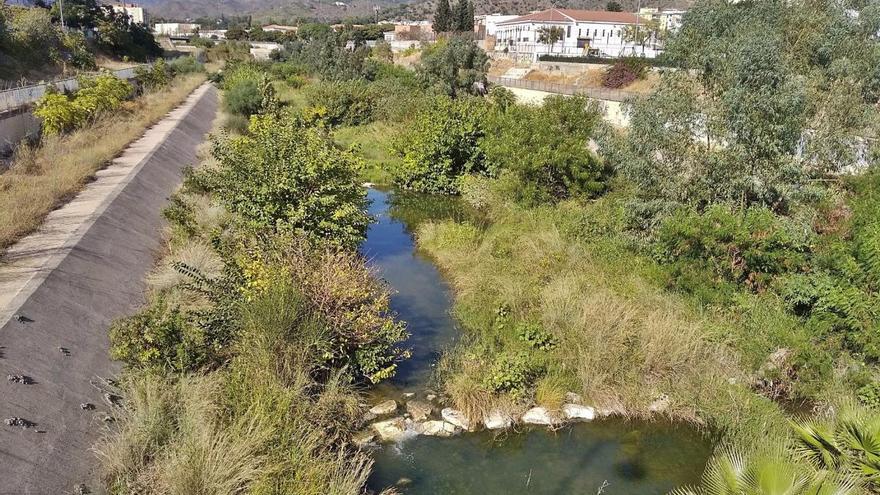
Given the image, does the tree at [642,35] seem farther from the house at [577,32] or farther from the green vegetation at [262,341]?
the green vegetation at [262,341]

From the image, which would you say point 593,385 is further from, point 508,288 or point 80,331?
point 80,331

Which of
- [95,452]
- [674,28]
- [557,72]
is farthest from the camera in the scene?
[557,72]

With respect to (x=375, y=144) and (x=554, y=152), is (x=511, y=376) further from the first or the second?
(x=375, y=144)

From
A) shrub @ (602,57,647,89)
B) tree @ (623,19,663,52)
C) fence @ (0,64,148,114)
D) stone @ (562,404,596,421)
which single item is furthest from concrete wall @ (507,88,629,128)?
tree @ (623,19,663,52)

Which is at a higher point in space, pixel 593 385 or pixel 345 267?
pixel 345 267

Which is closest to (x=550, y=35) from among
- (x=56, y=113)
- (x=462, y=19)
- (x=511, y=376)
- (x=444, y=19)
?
(x=462, y=19)

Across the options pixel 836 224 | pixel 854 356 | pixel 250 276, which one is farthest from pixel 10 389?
pixel 836 224

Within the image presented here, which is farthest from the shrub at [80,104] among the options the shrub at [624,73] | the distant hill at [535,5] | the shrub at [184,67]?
the distant hill at [535,5]
